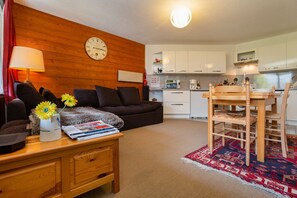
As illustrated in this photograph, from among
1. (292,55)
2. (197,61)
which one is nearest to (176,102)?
(197,61)

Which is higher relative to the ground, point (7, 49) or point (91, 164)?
point (7, 49)

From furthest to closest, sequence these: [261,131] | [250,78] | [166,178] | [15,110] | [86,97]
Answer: [250,78] → [86,97] → [261,131] → [15,110] → [166,178]

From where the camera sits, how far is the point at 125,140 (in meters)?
2.32

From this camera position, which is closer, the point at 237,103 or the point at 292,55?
the point at 237,103

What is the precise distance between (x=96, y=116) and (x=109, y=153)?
0.83 metres

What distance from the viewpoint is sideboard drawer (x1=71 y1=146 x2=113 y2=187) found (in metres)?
0.94

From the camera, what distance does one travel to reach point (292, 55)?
11.5 ft

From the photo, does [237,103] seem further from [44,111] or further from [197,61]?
[197,61]

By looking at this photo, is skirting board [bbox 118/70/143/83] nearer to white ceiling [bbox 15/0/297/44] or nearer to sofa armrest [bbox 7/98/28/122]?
white ceiling [bbox 15/0/297/44]

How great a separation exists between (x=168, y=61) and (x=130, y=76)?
3.91 feet

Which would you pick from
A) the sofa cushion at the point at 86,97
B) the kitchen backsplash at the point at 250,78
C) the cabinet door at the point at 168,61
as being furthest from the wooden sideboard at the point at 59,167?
the kitchen backsplash at the point at 250,78

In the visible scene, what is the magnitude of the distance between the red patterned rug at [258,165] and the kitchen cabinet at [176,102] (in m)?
2.19

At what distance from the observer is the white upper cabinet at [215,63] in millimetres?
4324

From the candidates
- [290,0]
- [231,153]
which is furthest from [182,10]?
[231,153]
